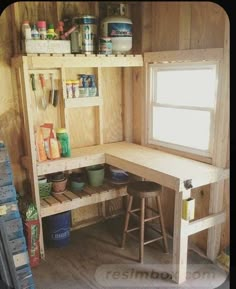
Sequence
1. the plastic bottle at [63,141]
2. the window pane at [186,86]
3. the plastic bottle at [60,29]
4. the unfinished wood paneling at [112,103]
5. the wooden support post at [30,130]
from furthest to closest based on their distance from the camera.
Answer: the unfinished wood paneling at [112,103]
the plastic bottle at [63,141]
the plastic bottle at [60,29]
the window pane at [186,86]
the wooden support post at [30,130]

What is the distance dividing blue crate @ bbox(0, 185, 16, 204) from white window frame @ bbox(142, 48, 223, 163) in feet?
4.39

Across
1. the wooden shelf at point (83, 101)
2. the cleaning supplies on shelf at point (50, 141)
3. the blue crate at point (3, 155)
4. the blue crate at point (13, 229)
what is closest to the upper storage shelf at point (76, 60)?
the wooden shelf at point (83, 101)

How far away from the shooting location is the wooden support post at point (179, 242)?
6.70 ft

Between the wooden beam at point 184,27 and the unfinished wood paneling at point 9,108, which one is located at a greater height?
the wooden beam at point 184,27

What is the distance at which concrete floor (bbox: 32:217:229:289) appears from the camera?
7.05ft

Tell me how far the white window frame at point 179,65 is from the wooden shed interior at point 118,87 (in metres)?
0.02

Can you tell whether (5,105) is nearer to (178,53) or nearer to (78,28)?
(78,28)

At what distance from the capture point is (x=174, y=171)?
2.13 metres

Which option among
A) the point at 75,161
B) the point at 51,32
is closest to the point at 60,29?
the point at 51,32

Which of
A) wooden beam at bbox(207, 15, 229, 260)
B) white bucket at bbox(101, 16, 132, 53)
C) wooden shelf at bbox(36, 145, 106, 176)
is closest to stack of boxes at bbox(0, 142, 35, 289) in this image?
wooden shelf at bbox(36, 145, 106, 176)

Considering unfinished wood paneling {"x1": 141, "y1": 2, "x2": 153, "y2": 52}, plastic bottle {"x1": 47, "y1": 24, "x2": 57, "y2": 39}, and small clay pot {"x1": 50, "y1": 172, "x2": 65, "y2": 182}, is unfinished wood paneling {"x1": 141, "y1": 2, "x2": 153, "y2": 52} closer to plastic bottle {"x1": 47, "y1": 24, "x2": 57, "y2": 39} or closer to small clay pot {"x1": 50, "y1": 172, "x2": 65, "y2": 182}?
plastic bottle {"x1": 47, "y1": 24, "x2": 57, "y2": 39}

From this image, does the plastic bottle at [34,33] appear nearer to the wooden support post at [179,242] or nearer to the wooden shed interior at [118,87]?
the wooden shed interior at [118,87]

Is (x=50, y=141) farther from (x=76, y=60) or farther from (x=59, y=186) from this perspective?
(x=76, y=60)

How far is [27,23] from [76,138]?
1057mm
